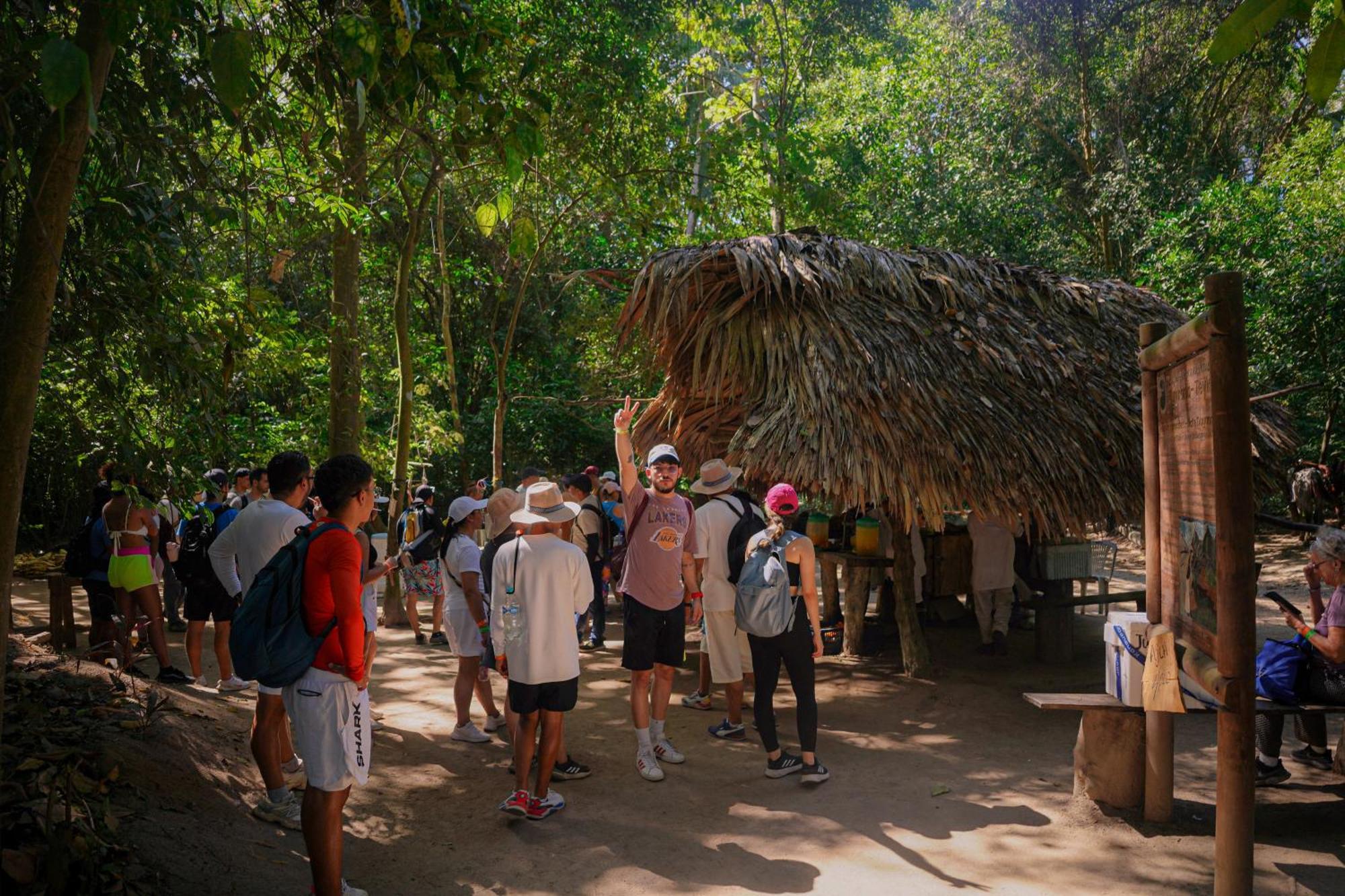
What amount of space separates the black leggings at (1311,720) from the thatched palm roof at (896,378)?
2.27 metres

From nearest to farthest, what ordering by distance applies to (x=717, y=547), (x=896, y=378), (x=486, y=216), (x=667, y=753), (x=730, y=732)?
1. (x=486, y=216)
2. (x=667, y=753)
3. (x=717, y=547)
4. (x=730, y=732)
5. (x=896, y=378)

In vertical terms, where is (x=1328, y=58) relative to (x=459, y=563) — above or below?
above

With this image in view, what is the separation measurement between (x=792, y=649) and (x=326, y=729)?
290 cm

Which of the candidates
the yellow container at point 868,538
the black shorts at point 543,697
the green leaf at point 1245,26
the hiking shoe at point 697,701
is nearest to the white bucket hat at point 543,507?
the black shorts at point 543,697

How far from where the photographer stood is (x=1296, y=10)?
81.8 inches

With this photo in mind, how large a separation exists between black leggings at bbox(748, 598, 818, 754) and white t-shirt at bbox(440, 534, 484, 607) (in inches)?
72.1

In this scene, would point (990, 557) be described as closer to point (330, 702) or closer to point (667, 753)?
point (667, 753)

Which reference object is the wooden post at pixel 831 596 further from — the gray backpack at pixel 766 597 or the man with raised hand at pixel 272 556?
the man with raised hand at pixel 272 556

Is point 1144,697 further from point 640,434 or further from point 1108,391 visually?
point 640,434

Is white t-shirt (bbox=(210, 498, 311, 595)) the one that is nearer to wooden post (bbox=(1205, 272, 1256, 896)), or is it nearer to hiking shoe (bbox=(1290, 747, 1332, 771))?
wooden post (bbox=(1205, 272, 1256, 896))

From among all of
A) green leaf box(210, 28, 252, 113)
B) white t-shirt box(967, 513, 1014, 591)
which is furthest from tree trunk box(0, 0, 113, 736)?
white t-shirt box(967, 513, 1014, 591)

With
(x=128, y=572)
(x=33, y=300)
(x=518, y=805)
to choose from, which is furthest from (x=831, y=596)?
(x=33, y=300)

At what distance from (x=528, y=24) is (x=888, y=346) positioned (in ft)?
15.6

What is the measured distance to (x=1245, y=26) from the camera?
6.22ft
